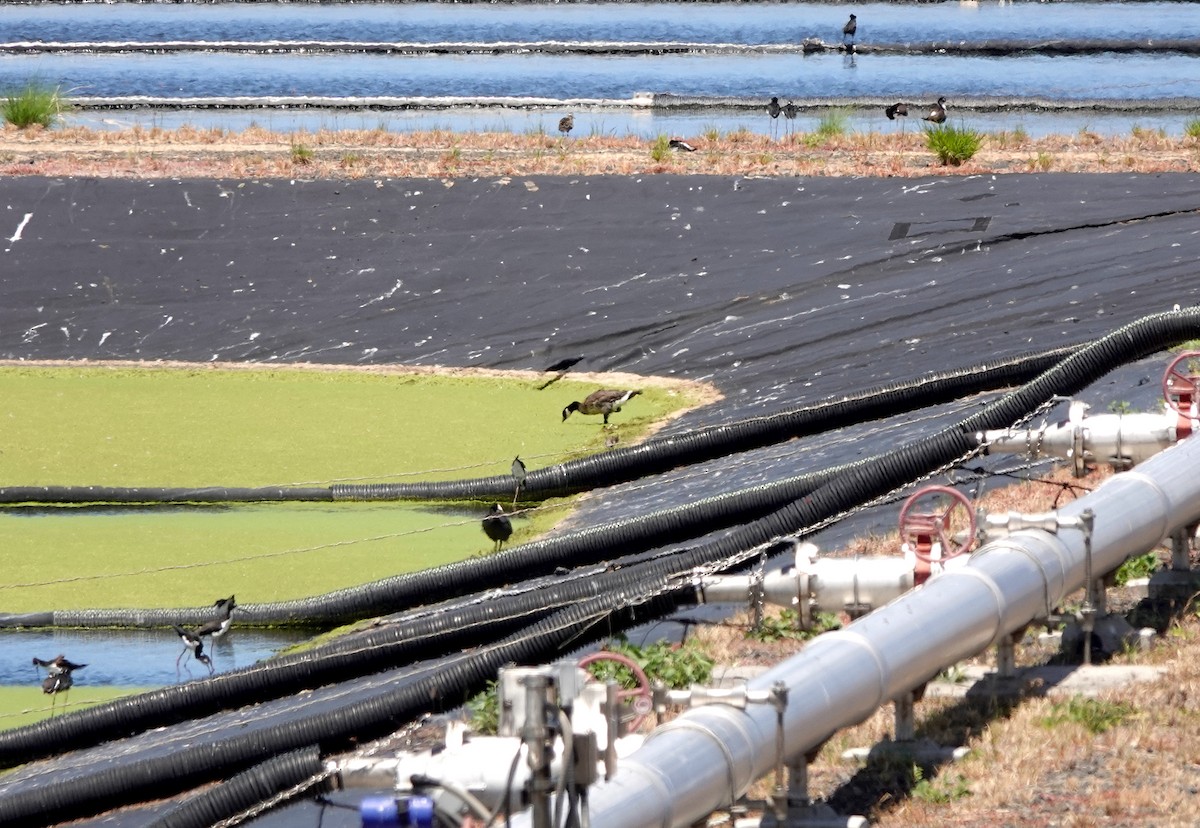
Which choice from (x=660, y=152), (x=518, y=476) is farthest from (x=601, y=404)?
(x=660, y=152)

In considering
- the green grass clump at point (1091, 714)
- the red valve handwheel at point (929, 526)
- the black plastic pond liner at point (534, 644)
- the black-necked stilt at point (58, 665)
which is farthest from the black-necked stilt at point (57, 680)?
the green grass clump at point (1091, 714)

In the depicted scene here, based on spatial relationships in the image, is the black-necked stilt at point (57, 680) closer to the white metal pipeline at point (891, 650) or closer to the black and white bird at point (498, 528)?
the black and white bird at point (498, 528)

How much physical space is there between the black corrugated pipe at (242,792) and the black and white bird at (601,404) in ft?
23.9

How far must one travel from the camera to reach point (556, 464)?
520 inches

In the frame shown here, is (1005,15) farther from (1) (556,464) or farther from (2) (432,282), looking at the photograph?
(1) (556,464)

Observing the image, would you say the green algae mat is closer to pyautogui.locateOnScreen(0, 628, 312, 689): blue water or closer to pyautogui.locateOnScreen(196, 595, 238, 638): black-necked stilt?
pyautogui.locateOnScreen(0, 628, 312, 689): blue water

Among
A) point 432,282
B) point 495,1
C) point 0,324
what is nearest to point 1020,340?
point 432,282

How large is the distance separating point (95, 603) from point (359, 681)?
2.54 metres

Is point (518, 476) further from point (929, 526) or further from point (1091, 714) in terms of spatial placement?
point (1091, 714)

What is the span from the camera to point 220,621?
398 inches

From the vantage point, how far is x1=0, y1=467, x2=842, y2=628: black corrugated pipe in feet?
33.7

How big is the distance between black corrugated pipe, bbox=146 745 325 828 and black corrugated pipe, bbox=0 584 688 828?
0.63m

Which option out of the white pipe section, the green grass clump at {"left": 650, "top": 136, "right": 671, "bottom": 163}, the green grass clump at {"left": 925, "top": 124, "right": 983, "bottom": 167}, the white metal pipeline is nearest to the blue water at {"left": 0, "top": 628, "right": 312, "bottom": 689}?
the white pipe section

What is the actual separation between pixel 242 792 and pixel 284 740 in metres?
0.80
